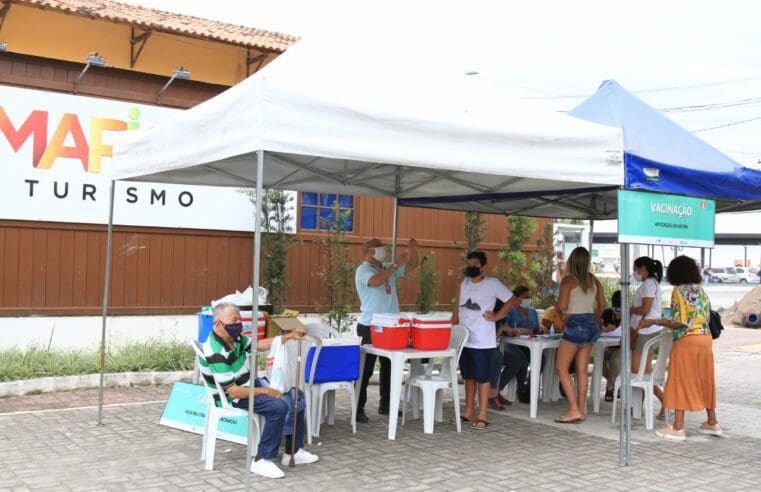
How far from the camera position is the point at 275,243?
12.0m

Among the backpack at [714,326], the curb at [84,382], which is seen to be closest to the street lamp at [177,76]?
the curb at [84,382]

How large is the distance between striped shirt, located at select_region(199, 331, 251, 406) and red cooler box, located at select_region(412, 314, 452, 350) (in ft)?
5.57

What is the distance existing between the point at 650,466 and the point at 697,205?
7.27 ft

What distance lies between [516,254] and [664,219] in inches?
360

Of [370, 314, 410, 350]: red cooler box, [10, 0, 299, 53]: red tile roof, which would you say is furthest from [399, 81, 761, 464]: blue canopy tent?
[10, 0, 299, 53]: red tile roof

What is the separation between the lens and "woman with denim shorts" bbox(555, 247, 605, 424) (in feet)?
24.7

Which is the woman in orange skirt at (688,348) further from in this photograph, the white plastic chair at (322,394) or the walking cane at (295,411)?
the walking cane at (295,411)

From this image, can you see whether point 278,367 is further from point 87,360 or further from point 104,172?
point 104,172

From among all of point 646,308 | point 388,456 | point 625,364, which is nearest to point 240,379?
point 388,456

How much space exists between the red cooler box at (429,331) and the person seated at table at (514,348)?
1362 mm

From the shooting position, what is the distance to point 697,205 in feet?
22.0

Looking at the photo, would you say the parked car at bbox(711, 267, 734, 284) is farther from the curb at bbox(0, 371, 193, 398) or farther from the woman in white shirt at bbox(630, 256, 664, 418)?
the curb at bbox(0, 371, 193, 398)

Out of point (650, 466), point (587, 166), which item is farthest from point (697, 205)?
point (650, 466)

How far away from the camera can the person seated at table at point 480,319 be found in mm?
7332
